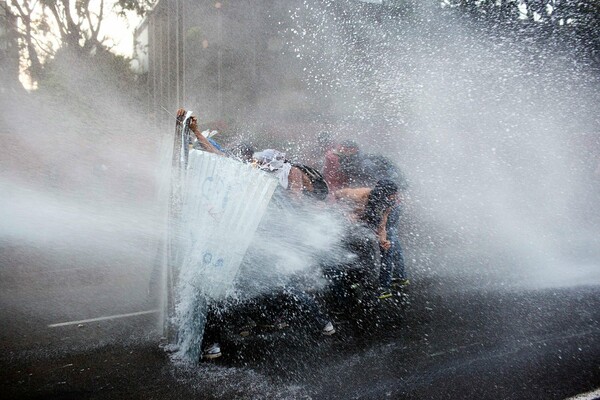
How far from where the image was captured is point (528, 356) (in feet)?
10.1

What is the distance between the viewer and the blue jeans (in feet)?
13.1

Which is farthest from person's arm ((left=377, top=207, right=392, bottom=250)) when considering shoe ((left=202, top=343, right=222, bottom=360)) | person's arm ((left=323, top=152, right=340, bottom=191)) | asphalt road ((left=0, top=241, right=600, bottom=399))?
shoe ((left=202, top=343, right=222, bottom=360))

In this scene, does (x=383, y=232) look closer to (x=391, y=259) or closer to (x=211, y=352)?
(x=391, y=259)

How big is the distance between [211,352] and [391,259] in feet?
7.09

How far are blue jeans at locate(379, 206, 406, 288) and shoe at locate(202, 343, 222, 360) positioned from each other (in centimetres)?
197

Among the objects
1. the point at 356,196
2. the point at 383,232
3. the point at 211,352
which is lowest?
the point at 211,352

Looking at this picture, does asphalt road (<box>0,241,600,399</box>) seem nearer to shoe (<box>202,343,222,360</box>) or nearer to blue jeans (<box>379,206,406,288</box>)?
shoe (<box>202,343,222,360</box>)

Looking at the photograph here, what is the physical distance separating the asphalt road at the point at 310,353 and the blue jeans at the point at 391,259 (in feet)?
1.10

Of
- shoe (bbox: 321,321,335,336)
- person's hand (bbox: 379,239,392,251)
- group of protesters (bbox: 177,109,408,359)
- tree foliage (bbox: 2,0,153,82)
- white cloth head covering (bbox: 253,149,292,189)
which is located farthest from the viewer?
tree foliage (bbox: 2,0,153,82)

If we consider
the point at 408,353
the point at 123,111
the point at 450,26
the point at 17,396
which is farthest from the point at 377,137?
the point at 17,396

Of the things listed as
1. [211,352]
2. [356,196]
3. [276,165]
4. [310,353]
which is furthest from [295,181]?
[211,352]

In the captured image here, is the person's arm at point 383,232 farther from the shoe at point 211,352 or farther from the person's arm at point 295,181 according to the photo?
the shoe at point 211,352

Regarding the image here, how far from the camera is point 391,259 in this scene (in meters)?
4.00

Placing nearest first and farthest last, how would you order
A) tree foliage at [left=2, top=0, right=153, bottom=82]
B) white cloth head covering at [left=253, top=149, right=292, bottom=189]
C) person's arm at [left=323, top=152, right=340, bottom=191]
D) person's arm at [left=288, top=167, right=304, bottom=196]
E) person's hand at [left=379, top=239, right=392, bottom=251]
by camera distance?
person's arm at [left=288, top=167, right=304, bottom=196], person's hand at [left=379, top=239, right=392, bottom=251], white cloth head covering at [left=253, top=149, right=292, bottom=189], person's arm at [left=323, top=152, right=340, bottom=191], tree foliage at [left=2, top=0, right=153, bottom=82]
